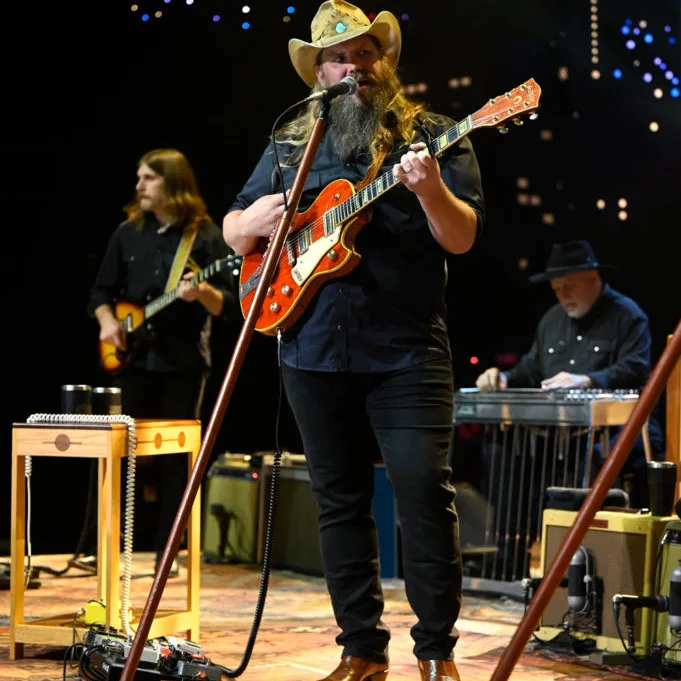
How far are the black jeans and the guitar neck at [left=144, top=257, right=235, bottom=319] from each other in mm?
2038

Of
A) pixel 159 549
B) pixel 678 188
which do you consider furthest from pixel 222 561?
pixel 678 188

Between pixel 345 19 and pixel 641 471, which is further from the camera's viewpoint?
pixel 641 471

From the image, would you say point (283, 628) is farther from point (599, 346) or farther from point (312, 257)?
point (599, 346)

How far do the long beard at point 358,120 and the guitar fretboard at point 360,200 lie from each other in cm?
16

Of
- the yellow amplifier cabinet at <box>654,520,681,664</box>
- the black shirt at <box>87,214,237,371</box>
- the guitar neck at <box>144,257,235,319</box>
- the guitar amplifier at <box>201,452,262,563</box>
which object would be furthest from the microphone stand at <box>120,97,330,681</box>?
the guitar amplifier at <box>201,452,262,563</box>

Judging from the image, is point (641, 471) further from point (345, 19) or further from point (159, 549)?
point (345, 19)

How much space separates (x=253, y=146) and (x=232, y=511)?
1937 millimetres

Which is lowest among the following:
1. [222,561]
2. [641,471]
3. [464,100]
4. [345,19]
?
[222,561]

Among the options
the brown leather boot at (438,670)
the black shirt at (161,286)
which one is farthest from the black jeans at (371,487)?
the black shirt at (161,286)

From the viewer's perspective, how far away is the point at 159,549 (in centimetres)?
469

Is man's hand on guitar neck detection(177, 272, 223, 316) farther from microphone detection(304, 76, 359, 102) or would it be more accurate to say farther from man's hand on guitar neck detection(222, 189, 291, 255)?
microphone detection(304, 76, 359, 102)

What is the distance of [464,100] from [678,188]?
1255mm

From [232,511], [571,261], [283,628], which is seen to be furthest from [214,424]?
[232,511]

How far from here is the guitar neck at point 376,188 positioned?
2.54m
